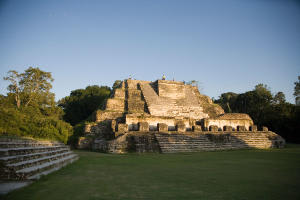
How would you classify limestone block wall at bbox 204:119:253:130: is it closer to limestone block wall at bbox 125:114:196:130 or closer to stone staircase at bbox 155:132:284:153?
limestone block wall at bbox 125:114:196:130

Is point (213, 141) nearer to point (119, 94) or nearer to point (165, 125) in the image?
point (165, 125)

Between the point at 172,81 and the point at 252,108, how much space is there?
1705cm

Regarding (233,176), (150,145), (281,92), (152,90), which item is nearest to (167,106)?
(152,90)

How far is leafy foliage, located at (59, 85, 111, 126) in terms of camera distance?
31.2 meters

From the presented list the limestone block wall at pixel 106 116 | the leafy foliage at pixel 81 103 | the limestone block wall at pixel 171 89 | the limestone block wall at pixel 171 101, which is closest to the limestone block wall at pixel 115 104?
the limestone block wall at pixel 106 116

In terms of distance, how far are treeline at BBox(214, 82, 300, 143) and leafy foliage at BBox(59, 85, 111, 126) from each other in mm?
22081

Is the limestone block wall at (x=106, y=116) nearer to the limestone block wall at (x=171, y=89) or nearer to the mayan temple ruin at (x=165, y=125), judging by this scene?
the mayan temple ruin at (x=165, y=125)

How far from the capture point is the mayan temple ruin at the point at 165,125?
1196 centimetres

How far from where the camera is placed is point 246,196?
3.02 m

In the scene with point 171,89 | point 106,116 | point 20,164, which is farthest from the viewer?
point 171,89

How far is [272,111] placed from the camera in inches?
1020

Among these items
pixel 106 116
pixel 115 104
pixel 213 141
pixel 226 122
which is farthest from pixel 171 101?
pixel 213 141

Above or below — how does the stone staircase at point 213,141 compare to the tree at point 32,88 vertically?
below

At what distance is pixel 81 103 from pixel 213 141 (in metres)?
23.9
